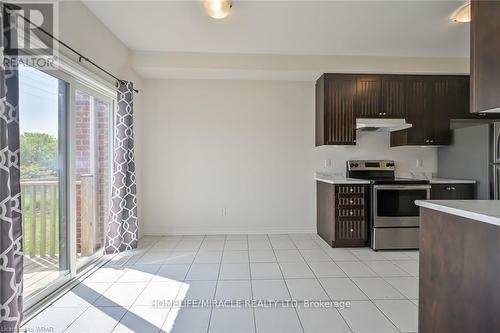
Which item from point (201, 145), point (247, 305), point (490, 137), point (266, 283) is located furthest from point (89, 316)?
point (490, 137)

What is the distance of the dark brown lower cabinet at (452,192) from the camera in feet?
11.6

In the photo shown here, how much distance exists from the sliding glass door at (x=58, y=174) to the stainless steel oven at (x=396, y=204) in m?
3.43

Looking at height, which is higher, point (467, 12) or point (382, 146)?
point (467, 12)

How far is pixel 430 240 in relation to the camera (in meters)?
1.57

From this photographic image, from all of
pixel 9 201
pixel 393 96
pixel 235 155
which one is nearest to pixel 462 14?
pixel 393 96

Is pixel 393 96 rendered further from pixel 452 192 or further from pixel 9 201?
pixel 9 201

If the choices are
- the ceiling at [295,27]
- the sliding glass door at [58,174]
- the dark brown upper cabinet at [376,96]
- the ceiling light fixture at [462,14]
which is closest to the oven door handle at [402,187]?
the dark brown upper cabinet at [376,96]

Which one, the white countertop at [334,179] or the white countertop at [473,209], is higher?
the white countertop at [334,179]

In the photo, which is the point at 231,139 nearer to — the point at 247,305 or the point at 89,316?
the point at 247,305

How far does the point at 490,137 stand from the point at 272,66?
2811 millimetres

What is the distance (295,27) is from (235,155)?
1971 mm

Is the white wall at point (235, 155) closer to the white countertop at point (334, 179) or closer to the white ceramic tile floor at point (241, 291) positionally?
the white countertop at point (334, 179)

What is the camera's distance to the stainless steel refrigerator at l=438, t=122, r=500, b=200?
322 centimetres

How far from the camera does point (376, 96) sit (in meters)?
3.77
